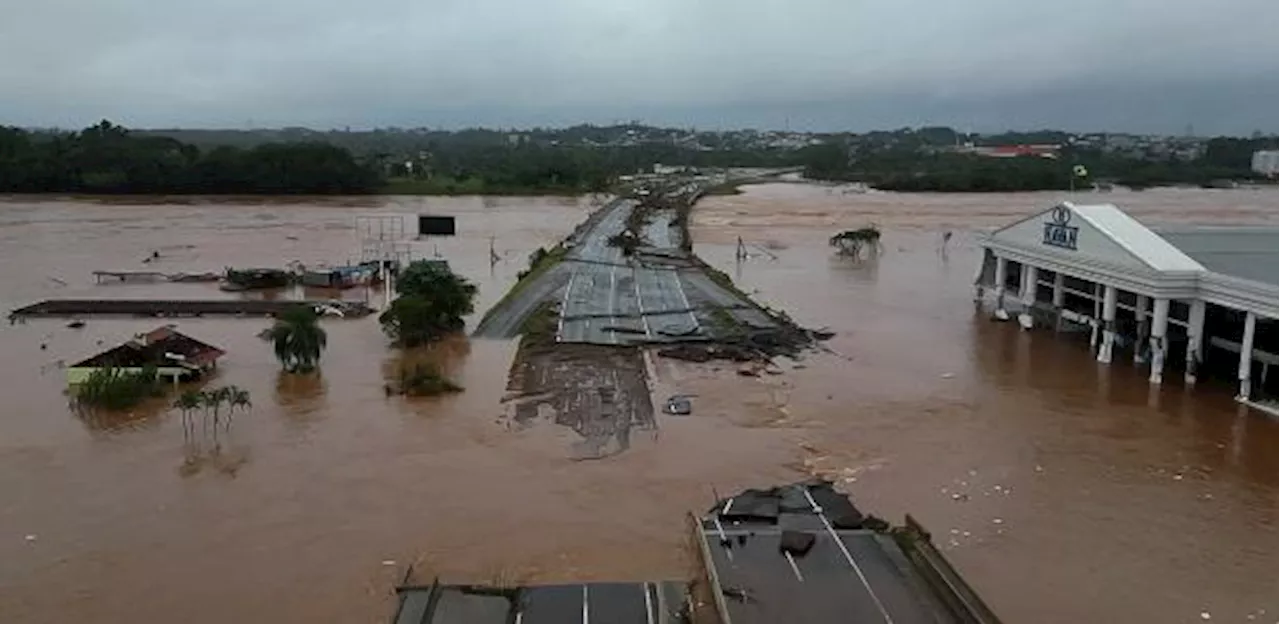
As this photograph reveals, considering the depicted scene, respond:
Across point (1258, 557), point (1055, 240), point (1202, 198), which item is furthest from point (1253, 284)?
point (1202, 198)

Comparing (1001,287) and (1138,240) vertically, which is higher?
(1138,240)

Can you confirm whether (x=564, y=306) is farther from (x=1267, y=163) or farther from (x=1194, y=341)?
(x=1267, y=163)

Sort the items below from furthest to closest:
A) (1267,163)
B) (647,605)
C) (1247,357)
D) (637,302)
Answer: (1267,163), (637,302), (1247,357), (647,605)

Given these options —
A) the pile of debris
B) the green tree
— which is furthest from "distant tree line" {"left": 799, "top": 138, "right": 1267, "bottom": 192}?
the green tree

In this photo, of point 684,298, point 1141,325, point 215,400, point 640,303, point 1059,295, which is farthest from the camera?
point 684,298

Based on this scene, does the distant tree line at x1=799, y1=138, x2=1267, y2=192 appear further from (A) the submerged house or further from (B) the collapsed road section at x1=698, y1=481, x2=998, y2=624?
(B) the collapsed road section at x1=698, y1=481, x2=998, y2=624

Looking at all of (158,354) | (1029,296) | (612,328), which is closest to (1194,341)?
(1029,296)

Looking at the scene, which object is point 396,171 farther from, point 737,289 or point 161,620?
point 161,620
